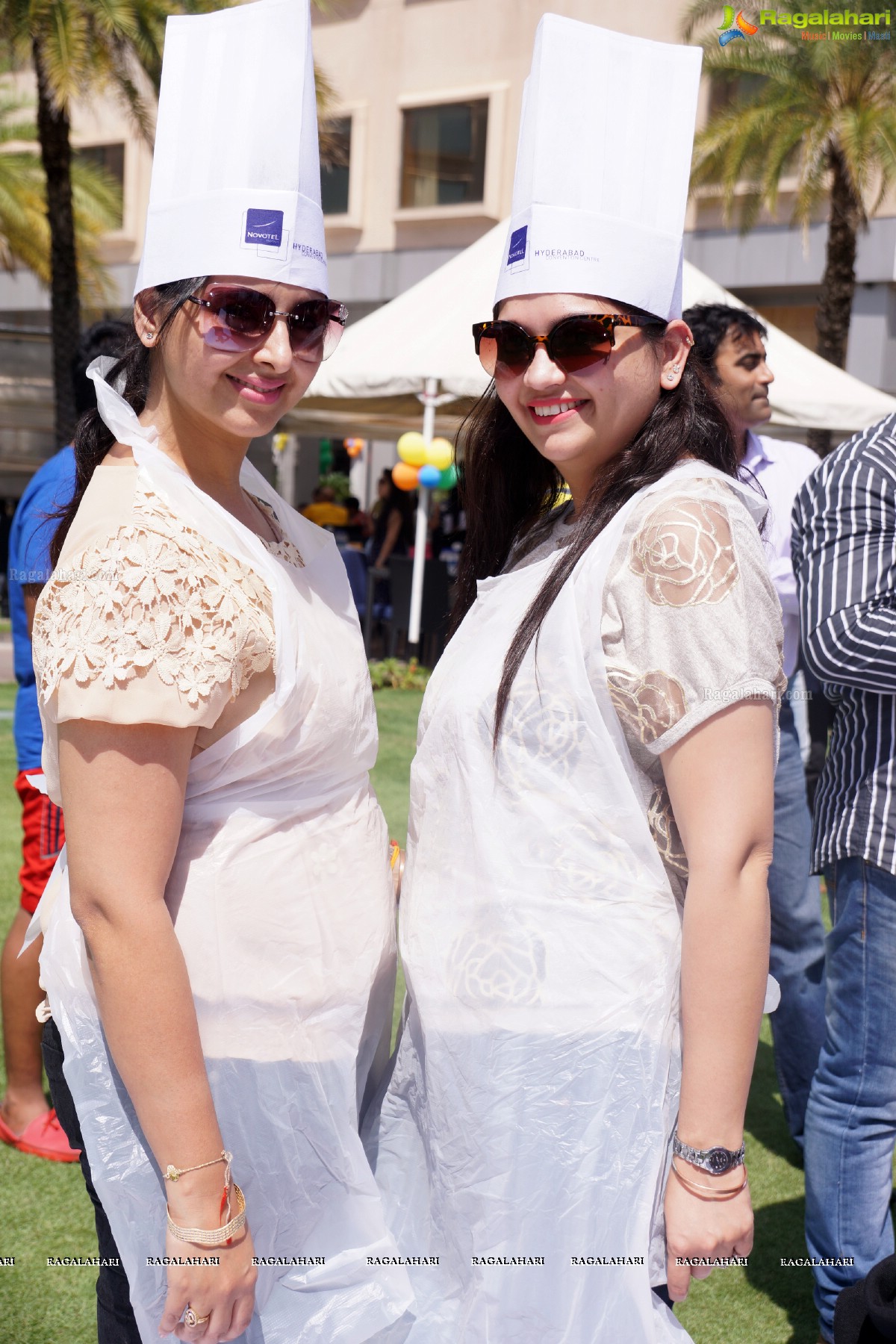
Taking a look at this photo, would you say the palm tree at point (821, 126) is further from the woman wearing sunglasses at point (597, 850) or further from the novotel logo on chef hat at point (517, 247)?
the woman wearing sunglasses at point (597, 850)

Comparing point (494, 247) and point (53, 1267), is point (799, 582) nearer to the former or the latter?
point (53, 1267)

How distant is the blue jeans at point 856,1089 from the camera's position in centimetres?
235

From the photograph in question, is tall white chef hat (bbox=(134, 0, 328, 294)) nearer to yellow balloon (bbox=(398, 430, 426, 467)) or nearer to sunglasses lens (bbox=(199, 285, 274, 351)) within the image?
sunglasses lens (bbox=(199, 285, 274, 351))

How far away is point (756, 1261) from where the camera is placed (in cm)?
297

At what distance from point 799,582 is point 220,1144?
5.24 ft

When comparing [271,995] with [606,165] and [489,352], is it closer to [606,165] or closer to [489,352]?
[489,352]

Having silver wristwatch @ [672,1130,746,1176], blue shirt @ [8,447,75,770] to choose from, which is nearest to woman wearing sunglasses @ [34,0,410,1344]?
silver wristwatch @ [672,1130,746,1176]

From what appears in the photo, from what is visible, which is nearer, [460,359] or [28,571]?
[28,571]

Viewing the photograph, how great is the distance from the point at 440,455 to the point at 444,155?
13.3m

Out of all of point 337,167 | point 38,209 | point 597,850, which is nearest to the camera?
point 597,850

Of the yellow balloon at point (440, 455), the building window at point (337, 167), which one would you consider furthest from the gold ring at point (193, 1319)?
the building window at point (337, 167)

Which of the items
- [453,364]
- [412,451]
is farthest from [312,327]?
[412,451]

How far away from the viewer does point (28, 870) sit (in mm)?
3162

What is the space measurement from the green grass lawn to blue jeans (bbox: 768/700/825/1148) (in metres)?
0.19
